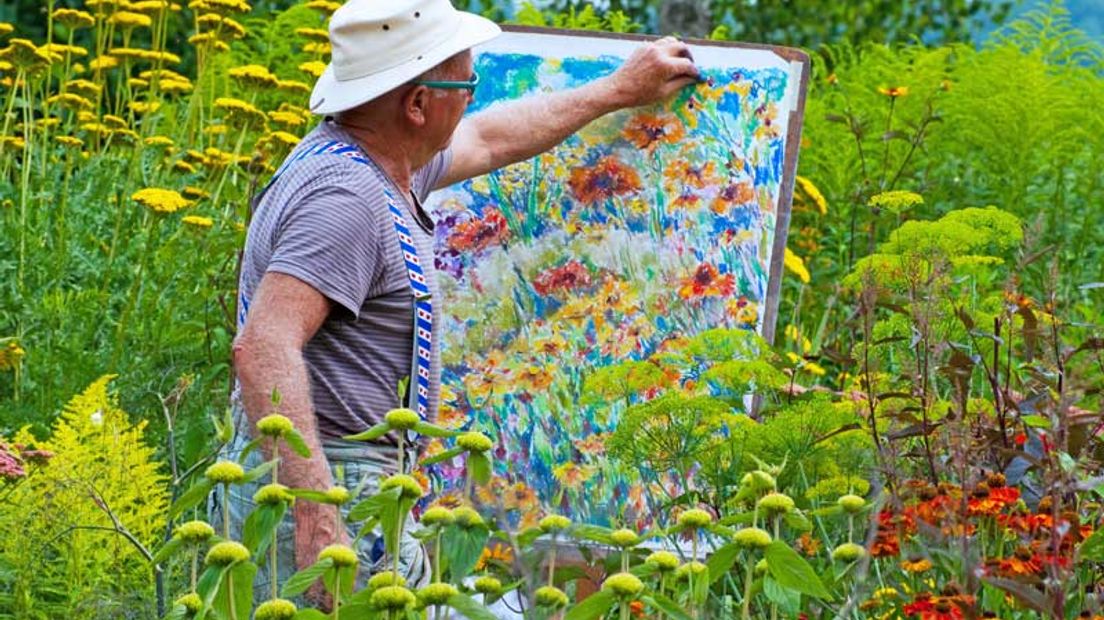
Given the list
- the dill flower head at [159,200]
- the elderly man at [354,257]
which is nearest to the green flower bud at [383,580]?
the elderly man at [354,257]

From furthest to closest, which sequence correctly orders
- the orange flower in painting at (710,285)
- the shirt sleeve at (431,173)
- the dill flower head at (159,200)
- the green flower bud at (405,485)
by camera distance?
1. the dill flower head at (159,200)
2. the orange flower in painting at (710,285)
3. the shirt sleeve at (431,173)
4. the green flower bud at (405,485)

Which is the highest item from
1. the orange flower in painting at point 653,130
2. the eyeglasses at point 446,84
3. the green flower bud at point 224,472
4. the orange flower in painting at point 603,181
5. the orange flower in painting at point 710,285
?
the green flower bud at point 224,472

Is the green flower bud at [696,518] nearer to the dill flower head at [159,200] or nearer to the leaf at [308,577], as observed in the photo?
the leaf at [308,577]

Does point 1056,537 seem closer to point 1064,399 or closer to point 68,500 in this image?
point 1064,399

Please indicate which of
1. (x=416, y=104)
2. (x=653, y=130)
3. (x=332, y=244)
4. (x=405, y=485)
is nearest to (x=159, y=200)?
(x=653, y=130)

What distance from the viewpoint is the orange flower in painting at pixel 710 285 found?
4840mm

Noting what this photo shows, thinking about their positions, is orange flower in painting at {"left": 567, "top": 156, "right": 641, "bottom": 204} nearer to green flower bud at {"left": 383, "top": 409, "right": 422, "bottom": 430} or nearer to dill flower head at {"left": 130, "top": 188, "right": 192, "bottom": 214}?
dill flower head at {"left": 130, "top": 188, "right": 192, "bottom": 214}

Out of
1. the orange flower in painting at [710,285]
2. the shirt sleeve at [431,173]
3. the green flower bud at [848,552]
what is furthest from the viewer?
the orange flower in painting at [710,285]

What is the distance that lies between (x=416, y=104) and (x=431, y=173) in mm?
582

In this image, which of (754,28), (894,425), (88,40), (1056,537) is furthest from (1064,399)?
(754,28)

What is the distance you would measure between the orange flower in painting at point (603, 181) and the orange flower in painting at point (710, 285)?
10.6 inches

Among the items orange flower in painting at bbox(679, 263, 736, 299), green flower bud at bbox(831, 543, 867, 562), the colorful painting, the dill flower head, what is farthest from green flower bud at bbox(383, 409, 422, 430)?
the dill flower head

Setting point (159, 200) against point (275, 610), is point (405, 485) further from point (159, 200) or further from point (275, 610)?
point (159, 200)

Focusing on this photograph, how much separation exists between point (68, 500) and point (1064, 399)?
7.83ft
